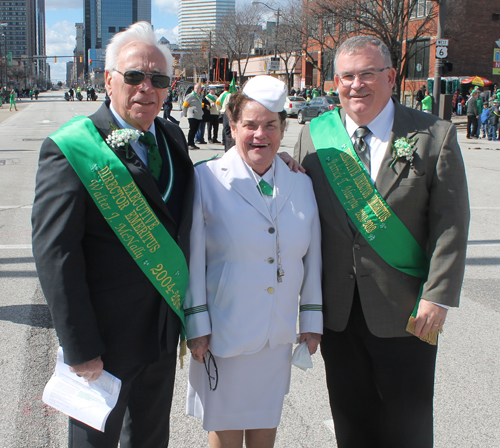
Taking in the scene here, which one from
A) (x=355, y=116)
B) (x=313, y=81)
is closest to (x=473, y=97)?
(x=355, y=116)

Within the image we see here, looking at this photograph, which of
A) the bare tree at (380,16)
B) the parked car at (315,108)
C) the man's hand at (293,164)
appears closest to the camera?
the man's hand at (293,164)

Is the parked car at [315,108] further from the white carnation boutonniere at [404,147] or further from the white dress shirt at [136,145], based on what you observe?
the white dress shirt at [136,145]

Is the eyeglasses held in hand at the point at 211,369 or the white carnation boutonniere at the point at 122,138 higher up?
the white carnation boutonniere at the point at 122,138

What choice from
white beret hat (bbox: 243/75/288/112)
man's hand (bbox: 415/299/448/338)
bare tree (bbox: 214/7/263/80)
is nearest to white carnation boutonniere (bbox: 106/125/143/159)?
white beret hat (bbox: 243/75/288/112)

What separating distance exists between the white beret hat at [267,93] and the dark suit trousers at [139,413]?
112 cm

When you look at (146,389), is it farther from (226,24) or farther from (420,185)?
(226,24)

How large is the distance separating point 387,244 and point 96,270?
1.24 metres

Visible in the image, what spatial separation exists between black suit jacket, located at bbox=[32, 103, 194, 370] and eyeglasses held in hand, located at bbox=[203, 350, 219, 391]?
0.18m

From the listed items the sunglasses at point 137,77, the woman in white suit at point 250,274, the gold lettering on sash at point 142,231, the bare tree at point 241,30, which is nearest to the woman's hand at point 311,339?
the woman in white suit at point 250,274

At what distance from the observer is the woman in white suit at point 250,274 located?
7.17ft

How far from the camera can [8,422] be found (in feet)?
9.35

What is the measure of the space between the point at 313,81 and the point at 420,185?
189ft

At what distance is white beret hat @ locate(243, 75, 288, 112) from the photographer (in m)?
2.19

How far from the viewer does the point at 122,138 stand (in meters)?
1.93
